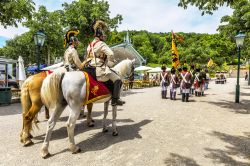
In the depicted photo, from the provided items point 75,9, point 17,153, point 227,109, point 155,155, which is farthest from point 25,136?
point 75,9

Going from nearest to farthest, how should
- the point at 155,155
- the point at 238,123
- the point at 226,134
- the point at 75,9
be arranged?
the point at 155,155, the point at 226,134, the point at 238,123, the point at 75,9

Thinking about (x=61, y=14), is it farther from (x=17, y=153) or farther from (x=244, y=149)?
(x=244, y=149)

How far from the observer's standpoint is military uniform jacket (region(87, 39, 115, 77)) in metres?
5.89

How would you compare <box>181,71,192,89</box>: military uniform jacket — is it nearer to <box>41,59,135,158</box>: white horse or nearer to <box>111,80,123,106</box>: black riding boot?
<box>111,80,123,106</box>: black riding boot

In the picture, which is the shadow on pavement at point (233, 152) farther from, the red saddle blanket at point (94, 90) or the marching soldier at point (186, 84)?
the marching soldier at point (186, 84)

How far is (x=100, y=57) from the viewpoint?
6.07 meters

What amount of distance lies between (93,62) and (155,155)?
2832mm

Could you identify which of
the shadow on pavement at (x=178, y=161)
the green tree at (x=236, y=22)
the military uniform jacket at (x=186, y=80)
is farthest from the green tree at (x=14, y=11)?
the green tree at (x=236, y=22)

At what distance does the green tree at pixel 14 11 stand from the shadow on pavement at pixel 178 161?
1142 cm

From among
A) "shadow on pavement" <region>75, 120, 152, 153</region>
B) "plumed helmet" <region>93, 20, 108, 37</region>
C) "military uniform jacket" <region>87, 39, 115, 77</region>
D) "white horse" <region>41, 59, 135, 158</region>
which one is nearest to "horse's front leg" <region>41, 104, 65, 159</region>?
"white horse" <region>41, 59, 135, 158</region>

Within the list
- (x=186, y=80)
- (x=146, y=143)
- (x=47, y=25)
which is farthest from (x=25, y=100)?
(x=47, y=25)

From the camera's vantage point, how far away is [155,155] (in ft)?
17.1

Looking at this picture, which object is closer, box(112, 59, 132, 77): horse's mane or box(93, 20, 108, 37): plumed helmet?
box(93, 20, 108, 37): plumed helmet

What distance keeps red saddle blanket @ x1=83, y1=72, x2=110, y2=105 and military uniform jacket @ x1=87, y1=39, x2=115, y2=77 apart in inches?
10.5
